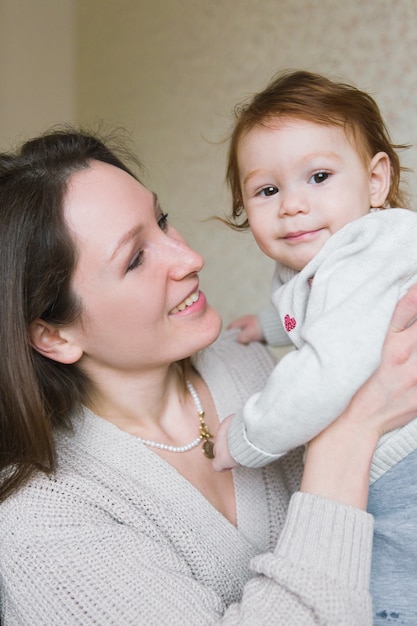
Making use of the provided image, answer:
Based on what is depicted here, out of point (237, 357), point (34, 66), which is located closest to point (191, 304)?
point (237, 357)

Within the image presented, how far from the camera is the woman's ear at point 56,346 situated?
1464 mm

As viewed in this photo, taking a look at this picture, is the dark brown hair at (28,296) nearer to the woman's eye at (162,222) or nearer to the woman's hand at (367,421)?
the woman's eye at (162,222)

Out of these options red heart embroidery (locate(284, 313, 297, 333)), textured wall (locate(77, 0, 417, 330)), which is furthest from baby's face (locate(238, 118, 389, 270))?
textured wall (locate(77, 0, 417, 330))

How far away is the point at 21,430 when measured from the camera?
137 centimetres

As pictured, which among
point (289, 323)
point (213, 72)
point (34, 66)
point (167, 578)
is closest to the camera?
point (167, 578)

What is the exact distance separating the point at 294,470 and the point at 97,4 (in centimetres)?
238

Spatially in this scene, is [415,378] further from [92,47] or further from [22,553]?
[92,47]

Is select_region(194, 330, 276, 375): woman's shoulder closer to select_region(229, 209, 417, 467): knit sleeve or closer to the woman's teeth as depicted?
the woman's teeth

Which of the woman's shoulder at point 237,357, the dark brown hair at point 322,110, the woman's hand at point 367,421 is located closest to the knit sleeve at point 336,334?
the woman's hand at point 367,421

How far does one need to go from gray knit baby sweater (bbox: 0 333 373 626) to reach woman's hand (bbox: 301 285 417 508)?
1.5 inches

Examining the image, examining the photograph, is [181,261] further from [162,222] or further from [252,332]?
[252,332]

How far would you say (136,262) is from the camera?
4.59 feet

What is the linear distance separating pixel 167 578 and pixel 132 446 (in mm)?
321

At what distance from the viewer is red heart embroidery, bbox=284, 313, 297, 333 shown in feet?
4.27
